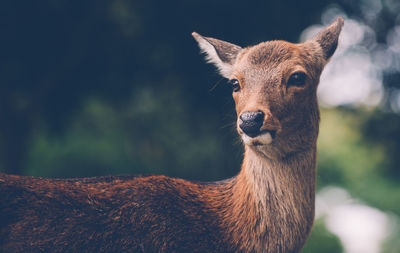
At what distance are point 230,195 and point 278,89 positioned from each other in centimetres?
100

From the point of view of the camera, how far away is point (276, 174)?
3.88m

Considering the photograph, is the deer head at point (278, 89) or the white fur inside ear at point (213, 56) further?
the white fur inside ear at point (213, 56)

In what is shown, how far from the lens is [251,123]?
3.36 meters

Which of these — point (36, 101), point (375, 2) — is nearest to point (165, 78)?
point (36, 101)

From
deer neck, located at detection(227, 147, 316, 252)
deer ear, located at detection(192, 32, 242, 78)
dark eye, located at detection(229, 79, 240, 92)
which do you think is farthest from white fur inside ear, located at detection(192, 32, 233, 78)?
deer neck, located at detection(227, 147, 316, 252)

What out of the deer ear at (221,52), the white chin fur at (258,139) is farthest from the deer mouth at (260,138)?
the deer ear at (221,52)

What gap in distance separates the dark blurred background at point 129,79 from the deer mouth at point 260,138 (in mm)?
7440

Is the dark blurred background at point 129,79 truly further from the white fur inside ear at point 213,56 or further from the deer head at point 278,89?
the deer head at point 278,89

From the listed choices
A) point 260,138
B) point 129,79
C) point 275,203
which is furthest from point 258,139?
point 129,79

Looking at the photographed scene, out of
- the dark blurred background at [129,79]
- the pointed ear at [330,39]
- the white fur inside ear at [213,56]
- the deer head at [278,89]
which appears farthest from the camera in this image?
the dark blurred background at [129,79]

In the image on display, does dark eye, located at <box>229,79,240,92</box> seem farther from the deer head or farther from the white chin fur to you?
the white chin fur

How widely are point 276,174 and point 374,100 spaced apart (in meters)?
13.9

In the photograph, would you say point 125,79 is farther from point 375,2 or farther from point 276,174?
point 276,174

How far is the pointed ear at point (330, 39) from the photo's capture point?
396 centimetres
